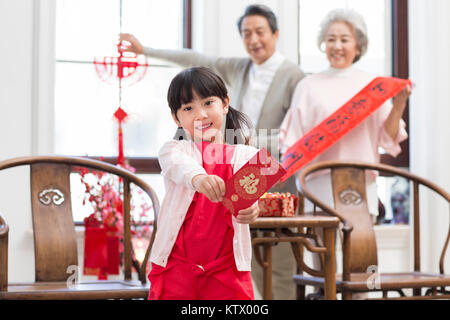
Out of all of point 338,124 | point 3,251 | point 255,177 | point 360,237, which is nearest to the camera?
point 255,177

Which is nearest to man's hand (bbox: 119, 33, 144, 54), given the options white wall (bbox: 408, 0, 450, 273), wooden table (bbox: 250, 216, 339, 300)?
wooden table (bbox: 250, 216, 339, 300)

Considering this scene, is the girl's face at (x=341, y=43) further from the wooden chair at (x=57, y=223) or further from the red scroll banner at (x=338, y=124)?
the wooden chair at (x=57, y=223)

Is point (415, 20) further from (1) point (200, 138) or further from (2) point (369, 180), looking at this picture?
(1) point (200, 138)

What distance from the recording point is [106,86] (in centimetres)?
335

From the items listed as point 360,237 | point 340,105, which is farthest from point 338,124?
point 360,237

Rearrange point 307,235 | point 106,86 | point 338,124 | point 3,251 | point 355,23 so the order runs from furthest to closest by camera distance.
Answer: point 106,86, point 355,23, point 338,124, point 307,235, point 3,251

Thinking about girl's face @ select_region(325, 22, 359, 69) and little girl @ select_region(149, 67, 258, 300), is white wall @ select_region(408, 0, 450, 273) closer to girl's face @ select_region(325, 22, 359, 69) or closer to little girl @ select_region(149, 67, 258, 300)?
girl's face @ select_region(325, 22, 359, 69)

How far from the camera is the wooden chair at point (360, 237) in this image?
2.30 m

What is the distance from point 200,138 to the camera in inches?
50.6

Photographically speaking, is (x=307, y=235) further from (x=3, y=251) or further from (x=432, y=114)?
(x=432, y=114)

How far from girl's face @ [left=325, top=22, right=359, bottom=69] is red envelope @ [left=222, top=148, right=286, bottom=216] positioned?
2012mm

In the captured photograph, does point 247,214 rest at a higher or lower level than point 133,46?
lower

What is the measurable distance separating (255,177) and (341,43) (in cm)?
205

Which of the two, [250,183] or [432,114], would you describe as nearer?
[250,183]
